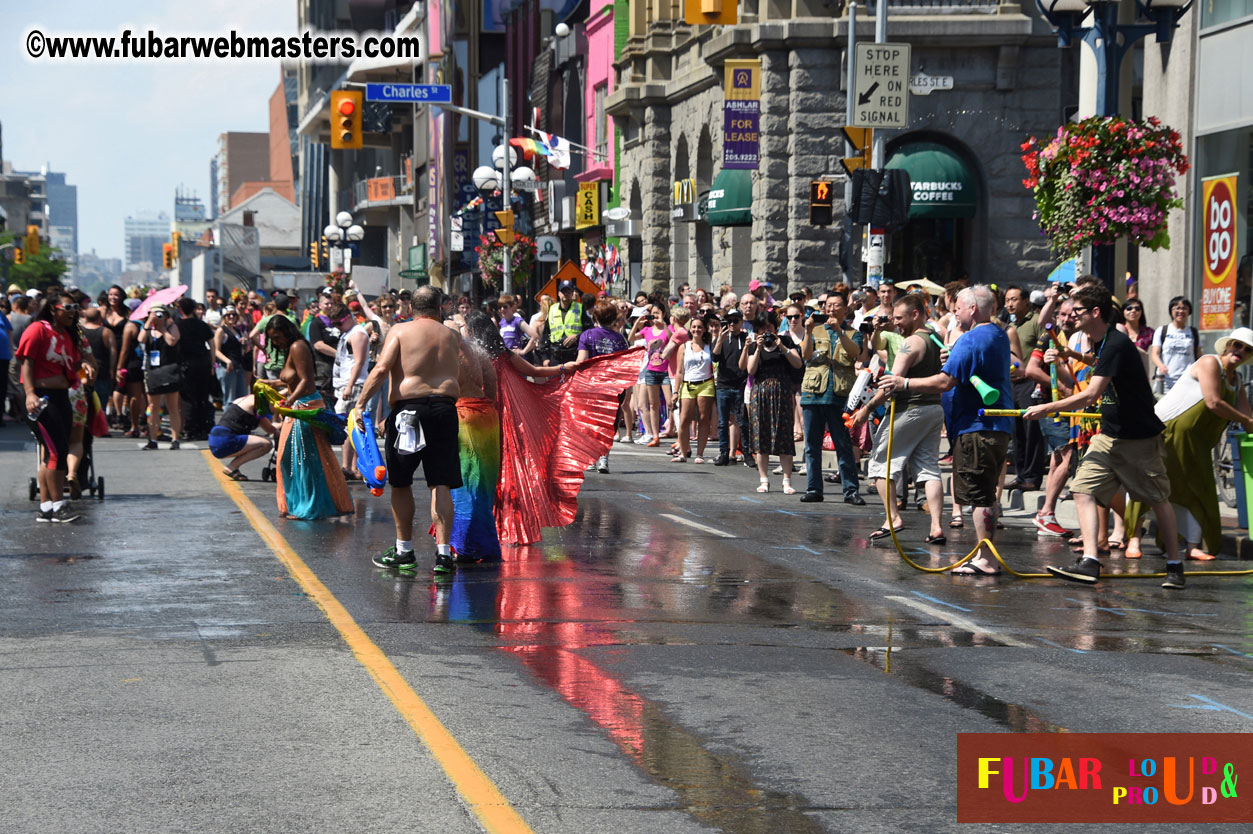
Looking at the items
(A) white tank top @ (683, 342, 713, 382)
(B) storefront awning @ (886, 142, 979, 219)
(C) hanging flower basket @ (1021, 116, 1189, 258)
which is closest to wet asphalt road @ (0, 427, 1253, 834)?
(C) hanging flower basket @ (1021, 116, 1189, 258)

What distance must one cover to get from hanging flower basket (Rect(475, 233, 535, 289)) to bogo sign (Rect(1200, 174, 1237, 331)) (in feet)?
91.2

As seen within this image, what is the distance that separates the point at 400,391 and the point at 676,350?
12.1 m

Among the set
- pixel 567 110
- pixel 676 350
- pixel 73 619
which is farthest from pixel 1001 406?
pixel 567 110

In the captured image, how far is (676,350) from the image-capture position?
22875mm

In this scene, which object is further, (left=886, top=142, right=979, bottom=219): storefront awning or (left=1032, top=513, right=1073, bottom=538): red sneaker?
(left=886, top=142, right=979, bottom=219): storefront awning

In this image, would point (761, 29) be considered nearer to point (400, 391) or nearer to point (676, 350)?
point (676, 350)

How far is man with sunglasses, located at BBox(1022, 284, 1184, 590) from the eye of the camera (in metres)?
11.1

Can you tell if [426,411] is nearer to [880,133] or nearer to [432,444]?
[432,444]

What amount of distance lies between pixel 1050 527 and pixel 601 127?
3767 cm

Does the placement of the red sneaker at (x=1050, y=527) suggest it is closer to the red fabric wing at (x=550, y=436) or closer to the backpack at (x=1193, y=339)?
the red fabric wing at (x=550, y=436)

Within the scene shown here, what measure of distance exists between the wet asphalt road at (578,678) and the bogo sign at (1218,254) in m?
8.51

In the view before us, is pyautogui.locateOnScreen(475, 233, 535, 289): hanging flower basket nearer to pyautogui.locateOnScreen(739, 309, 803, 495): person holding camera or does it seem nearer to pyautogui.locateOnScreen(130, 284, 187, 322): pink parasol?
pyautogui.locateOnScreen(130, 284, 187, 322): pink parasol

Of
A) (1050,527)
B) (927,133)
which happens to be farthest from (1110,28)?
(927,133)

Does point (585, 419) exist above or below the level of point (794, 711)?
above
